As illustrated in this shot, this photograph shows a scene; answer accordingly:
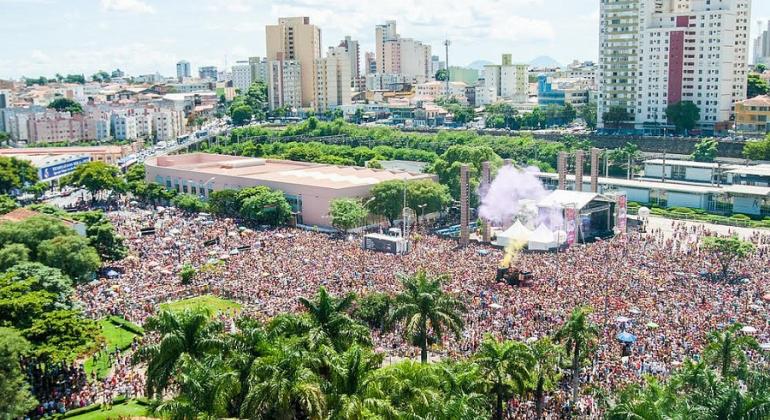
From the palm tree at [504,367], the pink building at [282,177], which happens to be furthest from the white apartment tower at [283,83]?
the palm tree at [504,367]

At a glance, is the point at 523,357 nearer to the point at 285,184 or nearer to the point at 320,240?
the point at 320,240

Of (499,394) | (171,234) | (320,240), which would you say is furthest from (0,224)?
(499,394)

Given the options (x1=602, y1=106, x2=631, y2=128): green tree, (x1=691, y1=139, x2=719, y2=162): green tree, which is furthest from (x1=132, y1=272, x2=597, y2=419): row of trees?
(x1=602, y1=106, x2=631, y2=128): green tree

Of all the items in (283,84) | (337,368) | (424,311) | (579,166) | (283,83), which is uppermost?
(283,83)

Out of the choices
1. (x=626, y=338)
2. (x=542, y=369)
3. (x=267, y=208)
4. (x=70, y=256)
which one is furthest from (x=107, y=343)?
(x=267, y=208)

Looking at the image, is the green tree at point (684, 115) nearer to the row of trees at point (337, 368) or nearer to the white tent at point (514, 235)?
the white tent at point (514, 235)

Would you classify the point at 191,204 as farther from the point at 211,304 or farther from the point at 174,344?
the point at 174,344
